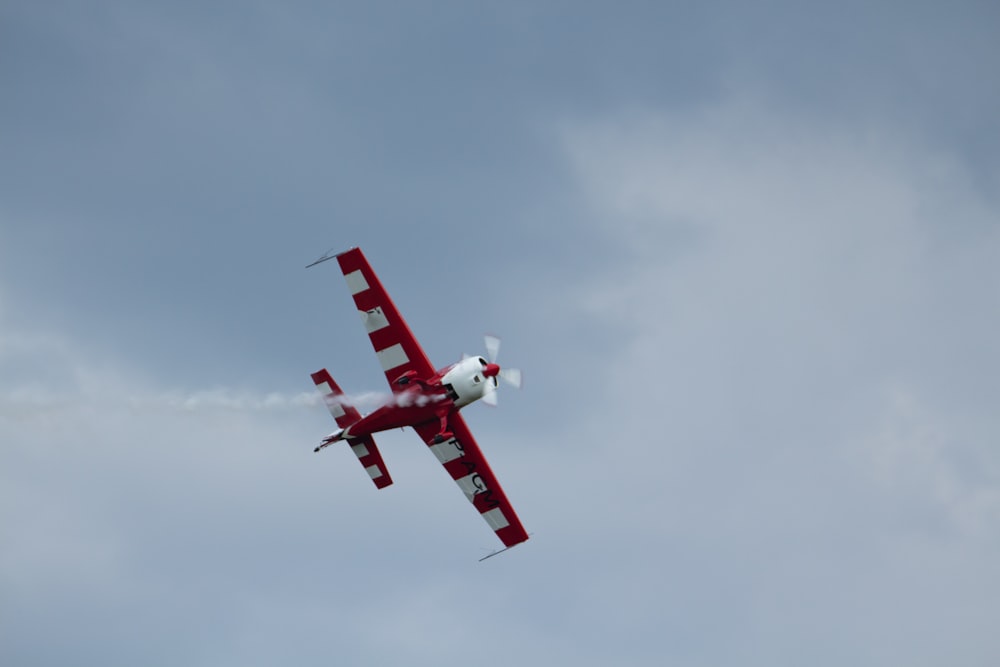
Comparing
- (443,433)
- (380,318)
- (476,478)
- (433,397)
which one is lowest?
(476,478)

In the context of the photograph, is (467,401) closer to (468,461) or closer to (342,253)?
(468,461)

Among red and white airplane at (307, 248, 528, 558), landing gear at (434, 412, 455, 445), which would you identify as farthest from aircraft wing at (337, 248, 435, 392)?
landing gear at (434, 412, 455, 445)

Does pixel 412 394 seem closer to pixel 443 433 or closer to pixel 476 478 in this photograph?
pixel 443 433

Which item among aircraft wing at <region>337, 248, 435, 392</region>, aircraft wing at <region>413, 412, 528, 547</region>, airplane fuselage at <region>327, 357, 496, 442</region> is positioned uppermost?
aircraft wing at <region>337, 248, 435, 392</region>

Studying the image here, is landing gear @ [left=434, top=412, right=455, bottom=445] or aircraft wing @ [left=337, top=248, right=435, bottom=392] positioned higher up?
aircraft wing @ [left=337, top=248, right=435, bottom=392]

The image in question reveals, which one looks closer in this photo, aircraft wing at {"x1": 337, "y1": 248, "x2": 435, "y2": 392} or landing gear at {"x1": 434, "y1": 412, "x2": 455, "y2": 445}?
landing gear at {"x1": 434, "y1": 412, "x2": 455, "y2": 445}

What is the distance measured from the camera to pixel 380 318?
49.0 m

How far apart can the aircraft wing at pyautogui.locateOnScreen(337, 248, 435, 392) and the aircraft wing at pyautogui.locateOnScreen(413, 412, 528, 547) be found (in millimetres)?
2777

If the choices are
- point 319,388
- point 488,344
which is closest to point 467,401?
point 488,344

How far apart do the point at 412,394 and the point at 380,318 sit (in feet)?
9.79

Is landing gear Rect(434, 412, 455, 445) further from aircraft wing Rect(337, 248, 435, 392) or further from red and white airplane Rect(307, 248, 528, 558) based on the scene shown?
aircraft wing Rect(337, 248, 435, 392)

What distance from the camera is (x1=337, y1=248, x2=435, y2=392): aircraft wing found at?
48.8 meters

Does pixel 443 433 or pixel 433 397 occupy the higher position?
pixel 433 397

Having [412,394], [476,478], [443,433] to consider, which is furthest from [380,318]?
[476,478]
